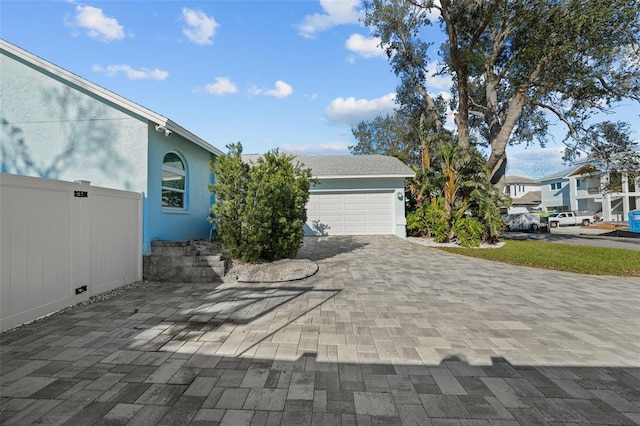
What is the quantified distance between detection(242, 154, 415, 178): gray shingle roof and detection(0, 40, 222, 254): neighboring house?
7.16 metres

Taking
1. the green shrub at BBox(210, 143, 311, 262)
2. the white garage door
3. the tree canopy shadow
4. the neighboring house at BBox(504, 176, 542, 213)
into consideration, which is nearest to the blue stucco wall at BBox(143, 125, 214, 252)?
the green shrub at BBox(210, 143, 311, 262)

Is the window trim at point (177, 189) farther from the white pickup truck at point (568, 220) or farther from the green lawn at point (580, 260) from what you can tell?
the white pickup truck at point (568, 220)

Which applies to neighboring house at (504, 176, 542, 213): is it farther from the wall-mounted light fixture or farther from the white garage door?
the wall-mounted light fixture

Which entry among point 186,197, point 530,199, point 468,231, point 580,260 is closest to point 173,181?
point 186,197

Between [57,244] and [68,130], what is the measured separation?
3.79m

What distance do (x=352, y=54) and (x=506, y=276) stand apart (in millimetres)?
12467

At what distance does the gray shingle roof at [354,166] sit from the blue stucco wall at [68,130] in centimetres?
728

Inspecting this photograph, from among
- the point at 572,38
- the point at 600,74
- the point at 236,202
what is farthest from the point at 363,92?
the point at 236,202

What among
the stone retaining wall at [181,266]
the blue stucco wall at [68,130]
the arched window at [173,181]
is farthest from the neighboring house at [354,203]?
the blue stucco wall at [68,130]

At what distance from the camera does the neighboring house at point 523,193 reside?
1684 inches

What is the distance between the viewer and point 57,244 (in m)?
4.29

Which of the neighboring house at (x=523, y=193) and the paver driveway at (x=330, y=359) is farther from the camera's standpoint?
the neighboring house at (x=523, y=193)

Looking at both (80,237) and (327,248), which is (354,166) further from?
(80,237)

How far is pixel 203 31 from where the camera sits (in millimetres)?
9273
